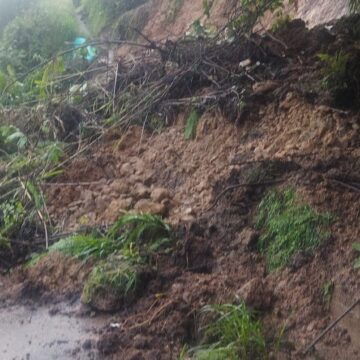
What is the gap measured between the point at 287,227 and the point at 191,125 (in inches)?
71.6

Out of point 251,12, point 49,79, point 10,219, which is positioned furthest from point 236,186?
point 49,79

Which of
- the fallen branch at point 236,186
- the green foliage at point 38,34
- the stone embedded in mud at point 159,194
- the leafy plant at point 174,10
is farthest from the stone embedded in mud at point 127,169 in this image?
the leafy plant at point 174,10

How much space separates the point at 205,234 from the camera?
421 cm

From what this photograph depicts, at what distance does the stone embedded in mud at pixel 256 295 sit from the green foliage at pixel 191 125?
6.94 feet

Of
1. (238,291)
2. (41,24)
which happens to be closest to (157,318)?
(238,291)

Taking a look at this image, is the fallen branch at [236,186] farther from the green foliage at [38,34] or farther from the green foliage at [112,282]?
the green foliage at [38,34]

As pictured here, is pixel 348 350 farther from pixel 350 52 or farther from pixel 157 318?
pixel 350 52

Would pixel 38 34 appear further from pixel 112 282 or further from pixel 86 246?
pixel 112 282

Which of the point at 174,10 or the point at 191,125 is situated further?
the point at 174,10

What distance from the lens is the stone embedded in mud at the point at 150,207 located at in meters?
4.63

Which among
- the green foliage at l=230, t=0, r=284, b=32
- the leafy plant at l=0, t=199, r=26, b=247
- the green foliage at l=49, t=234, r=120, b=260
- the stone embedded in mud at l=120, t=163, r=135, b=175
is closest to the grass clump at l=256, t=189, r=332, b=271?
the green foliage at l=49, t=234, r=120, b=260

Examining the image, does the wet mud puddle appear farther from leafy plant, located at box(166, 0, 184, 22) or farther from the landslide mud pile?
leafy plant, located at box(166, 0, 184, 22)

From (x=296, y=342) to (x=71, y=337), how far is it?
1390mm

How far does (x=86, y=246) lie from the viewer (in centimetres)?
445
